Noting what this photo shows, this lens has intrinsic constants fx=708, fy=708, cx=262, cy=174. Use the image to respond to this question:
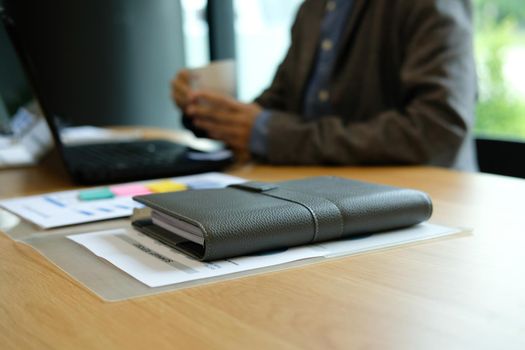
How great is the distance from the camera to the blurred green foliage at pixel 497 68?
281 centimetres

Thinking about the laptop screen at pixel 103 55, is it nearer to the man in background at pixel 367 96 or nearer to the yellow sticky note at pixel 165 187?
the man in background at pixel 367 96

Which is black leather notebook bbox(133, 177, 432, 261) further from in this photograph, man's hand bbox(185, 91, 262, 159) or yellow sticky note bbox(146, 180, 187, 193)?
man's hand bbox(185, 91, 262, 159)

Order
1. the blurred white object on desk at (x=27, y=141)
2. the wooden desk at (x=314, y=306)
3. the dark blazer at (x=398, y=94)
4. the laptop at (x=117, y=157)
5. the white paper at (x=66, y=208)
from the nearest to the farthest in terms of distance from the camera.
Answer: the wooden desk at (x=314, y=306) < the white paper at (x=66, y=208) < the laptop at (x=117, y=157) < the dark blazer at (x=398, y=94) < the blurred white object on desk at (x=27, y=141)

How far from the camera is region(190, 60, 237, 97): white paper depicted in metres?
1.36

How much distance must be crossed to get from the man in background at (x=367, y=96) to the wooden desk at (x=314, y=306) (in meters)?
0.51

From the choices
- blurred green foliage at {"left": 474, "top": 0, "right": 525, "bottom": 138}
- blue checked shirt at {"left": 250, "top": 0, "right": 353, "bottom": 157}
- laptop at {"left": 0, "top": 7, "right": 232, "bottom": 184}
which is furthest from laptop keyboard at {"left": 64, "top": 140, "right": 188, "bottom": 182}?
blurred green foliage at {"left": 474, "top": 0, "right": 525, "bottom": 138}

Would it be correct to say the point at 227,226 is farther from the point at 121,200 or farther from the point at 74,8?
the point at 74,8

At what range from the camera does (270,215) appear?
0.66 meters

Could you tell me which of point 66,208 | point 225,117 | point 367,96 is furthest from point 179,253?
point 367,96

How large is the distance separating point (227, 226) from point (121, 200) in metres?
0.33

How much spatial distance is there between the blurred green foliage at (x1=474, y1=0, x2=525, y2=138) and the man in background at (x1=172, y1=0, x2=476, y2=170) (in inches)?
58.6

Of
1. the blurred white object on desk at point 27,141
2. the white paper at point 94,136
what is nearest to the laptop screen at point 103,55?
the white paper at point 94,136

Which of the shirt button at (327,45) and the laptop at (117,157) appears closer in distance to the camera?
the laptop at (117,157)

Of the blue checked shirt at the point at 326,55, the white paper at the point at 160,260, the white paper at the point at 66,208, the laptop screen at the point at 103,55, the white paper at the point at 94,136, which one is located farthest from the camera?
the laptop screen at the point at 103,55
